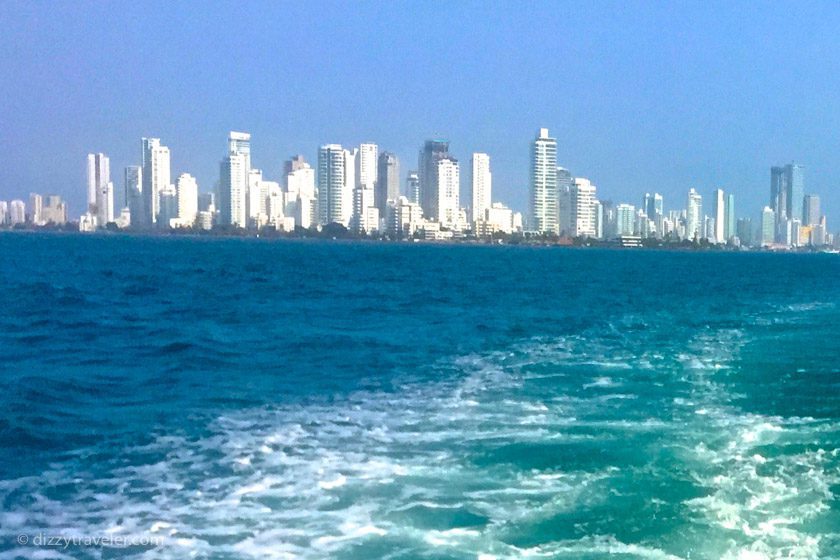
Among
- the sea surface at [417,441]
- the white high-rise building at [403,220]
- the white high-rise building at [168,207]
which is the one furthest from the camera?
the white high-rise building at [168,207]

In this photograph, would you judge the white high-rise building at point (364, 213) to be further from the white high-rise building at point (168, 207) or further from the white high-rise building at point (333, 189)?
the white high-rise building at point (168, 207)

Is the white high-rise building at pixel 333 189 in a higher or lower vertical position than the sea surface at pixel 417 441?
higher

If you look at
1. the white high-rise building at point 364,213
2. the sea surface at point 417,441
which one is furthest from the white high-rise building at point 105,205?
the sea surface at point 417,441

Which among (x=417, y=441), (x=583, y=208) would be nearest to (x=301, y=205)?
(x=583, y=208)

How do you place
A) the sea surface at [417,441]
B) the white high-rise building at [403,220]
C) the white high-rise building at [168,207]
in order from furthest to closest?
the white high-rise building at [168,207]
the white high-rise building at [403,220]
the sea surface at [417,441]

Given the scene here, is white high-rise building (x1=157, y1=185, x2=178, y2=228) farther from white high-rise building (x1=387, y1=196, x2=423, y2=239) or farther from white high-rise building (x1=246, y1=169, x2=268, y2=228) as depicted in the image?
white high-rise building (x1=387, y1=196, x2=423, y2=239)

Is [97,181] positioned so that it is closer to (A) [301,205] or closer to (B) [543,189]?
Result: (A) [301,205]

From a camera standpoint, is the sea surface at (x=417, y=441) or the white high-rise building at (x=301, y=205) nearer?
the sea surface at (x=417, y=441)
